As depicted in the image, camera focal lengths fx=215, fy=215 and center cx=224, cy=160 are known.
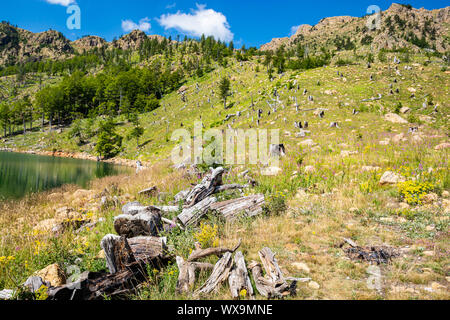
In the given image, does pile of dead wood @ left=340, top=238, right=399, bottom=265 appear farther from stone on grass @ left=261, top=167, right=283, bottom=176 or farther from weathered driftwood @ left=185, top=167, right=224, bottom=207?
stone on grass @ left=261, top=167, right=283, bottom=176

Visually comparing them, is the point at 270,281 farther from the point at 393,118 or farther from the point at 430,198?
the point at 393,118

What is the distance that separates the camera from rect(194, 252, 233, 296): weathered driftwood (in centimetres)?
344

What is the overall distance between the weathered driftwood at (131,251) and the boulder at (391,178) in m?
8.29

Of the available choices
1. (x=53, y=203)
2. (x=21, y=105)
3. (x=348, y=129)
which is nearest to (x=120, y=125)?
(x=21, y=105)

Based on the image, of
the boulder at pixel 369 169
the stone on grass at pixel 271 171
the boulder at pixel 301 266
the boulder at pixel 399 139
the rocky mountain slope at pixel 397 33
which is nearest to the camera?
the boulder at pixel 301 266

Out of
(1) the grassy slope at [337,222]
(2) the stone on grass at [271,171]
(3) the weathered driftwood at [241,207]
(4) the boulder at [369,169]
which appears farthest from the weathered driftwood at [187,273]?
(4) the boulder at [369,169]

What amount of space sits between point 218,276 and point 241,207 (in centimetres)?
321

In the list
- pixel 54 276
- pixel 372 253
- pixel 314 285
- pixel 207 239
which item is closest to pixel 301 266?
pixel 314 285

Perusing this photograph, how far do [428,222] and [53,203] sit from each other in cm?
1737

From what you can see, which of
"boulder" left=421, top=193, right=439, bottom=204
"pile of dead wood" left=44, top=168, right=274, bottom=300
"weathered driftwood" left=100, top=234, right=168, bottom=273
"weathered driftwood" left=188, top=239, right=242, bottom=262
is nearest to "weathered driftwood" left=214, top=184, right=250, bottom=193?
"pile of dead wood" left=44, top=168, right=274, bottom=300

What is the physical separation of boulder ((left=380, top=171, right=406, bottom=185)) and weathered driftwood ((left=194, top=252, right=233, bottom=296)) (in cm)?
747

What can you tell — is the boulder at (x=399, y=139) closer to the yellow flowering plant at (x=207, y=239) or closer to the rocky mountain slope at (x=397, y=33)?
the yellow flowering plant at (x=207, y=239)

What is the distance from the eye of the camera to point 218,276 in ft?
11.9

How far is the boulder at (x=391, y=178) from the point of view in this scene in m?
8.07
